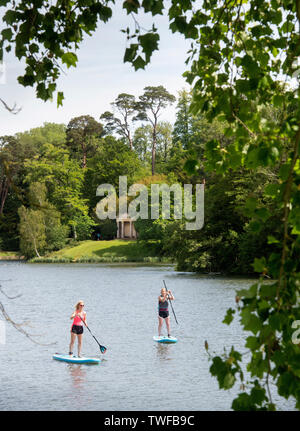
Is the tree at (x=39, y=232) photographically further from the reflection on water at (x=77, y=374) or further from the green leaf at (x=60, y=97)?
the green leaf at (x=60, y=97)

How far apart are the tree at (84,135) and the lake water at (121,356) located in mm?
59643

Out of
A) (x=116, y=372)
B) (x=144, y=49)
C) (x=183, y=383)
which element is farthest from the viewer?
(x=116, y=372)

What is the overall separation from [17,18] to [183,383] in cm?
952

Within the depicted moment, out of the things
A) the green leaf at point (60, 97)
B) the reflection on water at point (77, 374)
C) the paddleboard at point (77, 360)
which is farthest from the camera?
the paddleboard at point (77, 360)

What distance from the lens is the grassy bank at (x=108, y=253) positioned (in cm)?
7175

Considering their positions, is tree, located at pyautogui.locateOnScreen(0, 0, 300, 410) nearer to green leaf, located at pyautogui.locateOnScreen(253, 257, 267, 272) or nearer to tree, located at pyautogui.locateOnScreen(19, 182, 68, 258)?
green leaf, located at pyautogui.locateOnScreen(253, 257, 267, 272)

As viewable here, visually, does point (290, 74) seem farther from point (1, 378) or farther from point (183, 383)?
point (1, 378)

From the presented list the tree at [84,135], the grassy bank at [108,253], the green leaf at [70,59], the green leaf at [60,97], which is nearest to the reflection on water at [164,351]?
the green leaf at [60,97]

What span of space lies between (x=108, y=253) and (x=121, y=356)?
57.4 m

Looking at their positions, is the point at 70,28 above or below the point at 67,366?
above

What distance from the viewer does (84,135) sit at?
93188 mm
